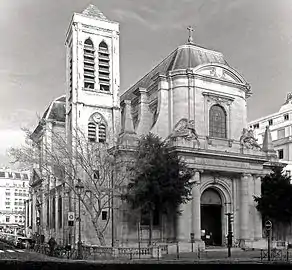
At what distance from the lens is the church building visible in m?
47.1

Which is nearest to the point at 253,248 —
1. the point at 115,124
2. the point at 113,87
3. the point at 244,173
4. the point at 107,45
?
the point at 244,173

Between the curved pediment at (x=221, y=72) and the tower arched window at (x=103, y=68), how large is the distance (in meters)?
10.2

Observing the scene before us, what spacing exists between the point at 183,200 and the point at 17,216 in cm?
11127

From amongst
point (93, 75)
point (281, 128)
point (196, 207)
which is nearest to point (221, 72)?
point (93, 75)

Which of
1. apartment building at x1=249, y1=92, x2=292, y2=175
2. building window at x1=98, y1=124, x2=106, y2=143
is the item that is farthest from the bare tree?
apartment building at x1=249, y1=92, x2=292, y2=175

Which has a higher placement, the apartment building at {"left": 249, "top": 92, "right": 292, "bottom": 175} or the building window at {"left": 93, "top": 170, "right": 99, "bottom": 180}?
the apartment building at {"left": 249, "top": 92, "right": 292, "bottom": 175}

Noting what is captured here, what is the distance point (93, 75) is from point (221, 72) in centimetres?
1310

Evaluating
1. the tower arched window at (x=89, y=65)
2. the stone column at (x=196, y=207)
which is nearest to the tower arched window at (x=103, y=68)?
the tower arched window at (x=89, y=65)

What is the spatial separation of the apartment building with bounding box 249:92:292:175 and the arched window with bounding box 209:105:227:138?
21.0 metres

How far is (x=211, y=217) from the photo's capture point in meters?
52.2

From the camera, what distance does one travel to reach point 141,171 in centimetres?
4244

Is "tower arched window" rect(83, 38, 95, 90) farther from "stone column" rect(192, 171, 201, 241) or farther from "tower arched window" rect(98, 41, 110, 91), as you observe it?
"stone column" rect(192, 171, 201, 241)
